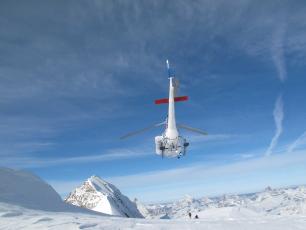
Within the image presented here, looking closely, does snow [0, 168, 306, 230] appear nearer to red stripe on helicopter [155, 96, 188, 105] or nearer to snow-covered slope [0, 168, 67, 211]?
snow-covered slope [0, 168, 67, 211]

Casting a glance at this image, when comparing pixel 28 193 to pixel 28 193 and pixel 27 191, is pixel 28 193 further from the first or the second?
pixel 27 191

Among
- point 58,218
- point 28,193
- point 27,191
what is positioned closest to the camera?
point 58,218

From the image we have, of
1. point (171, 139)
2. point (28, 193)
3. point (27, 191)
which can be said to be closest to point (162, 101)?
point (171, 139)

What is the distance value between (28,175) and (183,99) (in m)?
27.4

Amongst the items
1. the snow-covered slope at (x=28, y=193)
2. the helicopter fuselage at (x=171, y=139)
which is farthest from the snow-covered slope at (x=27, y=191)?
the helicopter fuselage at (x=171, y=139)

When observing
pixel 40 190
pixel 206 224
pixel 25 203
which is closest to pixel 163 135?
pixel 40 190

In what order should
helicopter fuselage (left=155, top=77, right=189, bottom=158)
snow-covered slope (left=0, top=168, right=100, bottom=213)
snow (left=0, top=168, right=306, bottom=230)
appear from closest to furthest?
snow (left=0, top=168, right=306, bottom=230) < snow-covered slope (left=0, top=168, right=100, bottom=213) < helicopter fuselage (left=155, top=77, right=189, bottom=158)

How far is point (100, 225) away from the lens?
27.5 metres

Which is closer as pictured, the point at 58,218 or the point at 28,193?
the point at 58,218

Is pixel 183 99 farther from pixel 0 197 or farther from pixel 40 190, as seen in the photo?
pixel 0 197

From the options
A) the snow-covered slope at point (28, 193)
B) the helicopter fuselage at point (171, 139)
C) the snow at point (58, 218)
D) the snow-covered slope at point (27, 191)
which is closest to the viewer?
the snow at point (58, 218)

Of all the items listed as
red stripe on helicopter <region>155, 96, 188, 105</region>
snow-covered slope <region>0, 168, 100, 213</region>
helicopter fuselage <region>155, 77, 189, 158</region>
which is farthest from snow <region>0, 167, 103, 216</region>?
red stripe on helicopter <region>155, 96, 188, 105</region>

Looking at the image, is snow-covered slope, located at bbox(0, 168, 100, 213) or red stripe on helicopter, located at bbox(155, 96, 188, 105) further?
red stripe on helicopter, located at bbox(155, 96, 188, 105)

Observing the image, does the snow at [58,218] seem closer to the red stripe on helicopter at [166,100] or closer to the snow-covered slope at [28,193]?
the snow-covered slope at [28,193]
